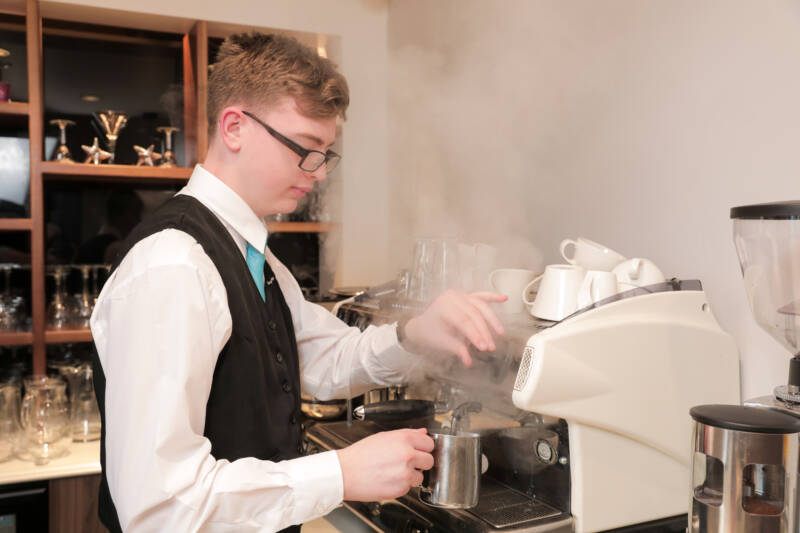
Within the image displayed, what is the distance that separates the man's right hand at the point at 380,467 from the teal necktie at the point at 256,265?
1.34 ft

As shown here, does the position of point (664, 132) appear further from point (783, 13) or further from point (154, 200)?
point (154, 200)

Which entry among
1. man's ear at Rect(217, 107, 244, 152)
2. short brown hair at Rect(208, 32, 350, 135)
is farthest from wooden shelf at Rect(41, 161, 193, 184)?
man's ear at Rect(217, 107, 244, 152)

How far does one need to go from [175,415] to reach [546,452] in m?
0.65

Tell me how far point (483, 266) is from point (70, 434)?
1.81 m

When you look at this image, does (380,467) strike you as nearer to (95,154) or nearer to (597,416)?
(597,416)

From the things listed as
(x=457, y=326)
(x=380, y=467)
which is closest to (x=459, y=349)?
(x=457, y=326)

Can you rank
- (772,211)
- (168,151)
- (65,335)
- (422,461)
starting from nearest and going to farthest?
1. (772,211)
2. (422,461)
3. (65,335)
4. (168,151)

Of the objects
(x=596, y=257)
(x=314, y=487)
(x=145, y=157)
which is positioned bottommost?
(x=314, y=487)

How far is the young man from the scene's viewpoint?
3.08 ft

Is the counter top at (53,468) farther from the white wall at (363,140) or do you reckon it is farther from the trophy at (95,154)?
the white wall at (363,140)

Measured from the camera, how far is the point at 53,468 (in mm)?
2246

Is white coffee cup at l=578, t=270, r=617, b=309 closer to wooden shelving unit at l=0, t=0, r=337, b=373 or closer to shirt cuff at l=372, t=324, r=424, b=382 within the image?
shirt cuff at l=372, t=324, r=424, b=382

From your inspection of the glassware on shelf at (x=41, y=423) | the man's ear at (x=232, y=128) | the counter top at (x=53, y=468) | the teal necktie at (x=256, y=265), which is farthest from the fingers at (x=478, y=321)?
the glassware on shelf at (x=41, y=423)

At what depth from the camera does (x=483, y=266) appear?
166 centimetres
